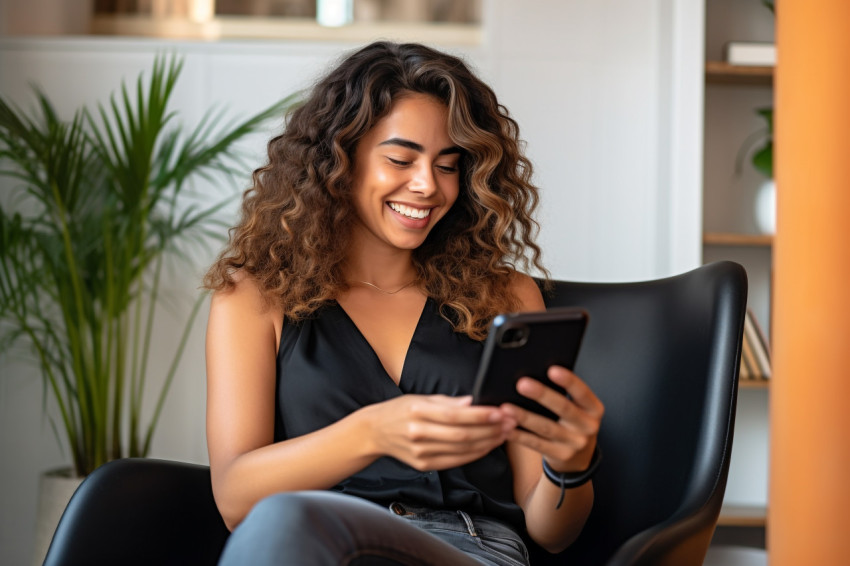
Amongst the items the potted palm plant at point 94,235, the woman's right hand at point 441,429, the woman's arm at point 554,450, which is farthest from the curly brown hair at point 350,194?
the potted palm plant at point 94,235

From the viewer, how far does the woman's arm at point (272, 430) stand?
102 cm

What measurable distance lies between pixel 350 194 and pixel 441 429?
65cm

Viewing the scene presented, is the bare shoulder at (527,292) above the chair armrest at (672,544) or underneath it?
above

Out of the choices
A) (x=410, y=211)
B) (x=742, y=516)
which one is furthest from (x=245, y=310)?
(x=742, y=516)

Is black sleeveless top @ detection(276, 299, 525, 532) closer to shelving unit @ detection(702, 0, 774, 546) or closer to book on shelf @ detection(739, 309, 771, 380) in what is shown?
book on shelf @ detection(739, 309, 771, 380)

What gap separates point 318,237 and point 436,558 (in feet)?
2.32

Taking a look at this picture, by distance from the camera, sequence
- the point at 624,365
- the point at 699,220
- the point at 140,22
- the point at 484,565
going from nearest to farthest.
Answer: the point at 484,565 → the point at 624,365 → the point at 699,220 → the point at 140,22

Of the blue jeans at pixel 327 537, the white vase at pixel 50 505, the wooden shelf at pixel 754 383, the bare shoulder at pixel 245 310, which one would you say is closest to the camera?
the blue jeans at pixel 327 537

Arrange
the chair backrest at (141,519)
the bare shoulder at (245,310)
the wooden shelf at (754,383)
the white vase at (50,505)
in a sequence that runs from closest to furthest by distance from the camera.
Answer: the chair backrest at (141,519) → the bare shoulder at (245,310) → the white vase at (50,505) → the wooden shelf at (754,383)

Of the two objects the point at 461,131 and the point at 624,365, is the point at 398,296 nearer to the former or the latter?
the point at 461,131

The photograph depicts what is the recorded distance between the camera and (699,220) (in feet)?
9.36

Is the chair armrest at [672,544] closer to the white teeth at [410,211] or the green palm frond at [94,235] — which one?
the white teeth at [410,211]

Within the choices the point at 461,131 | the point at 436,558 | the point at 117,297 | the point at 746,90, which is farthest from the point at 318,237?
the point at 746,90

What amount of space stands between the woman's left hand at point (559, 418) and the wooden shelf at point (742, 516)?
1.98 metres
